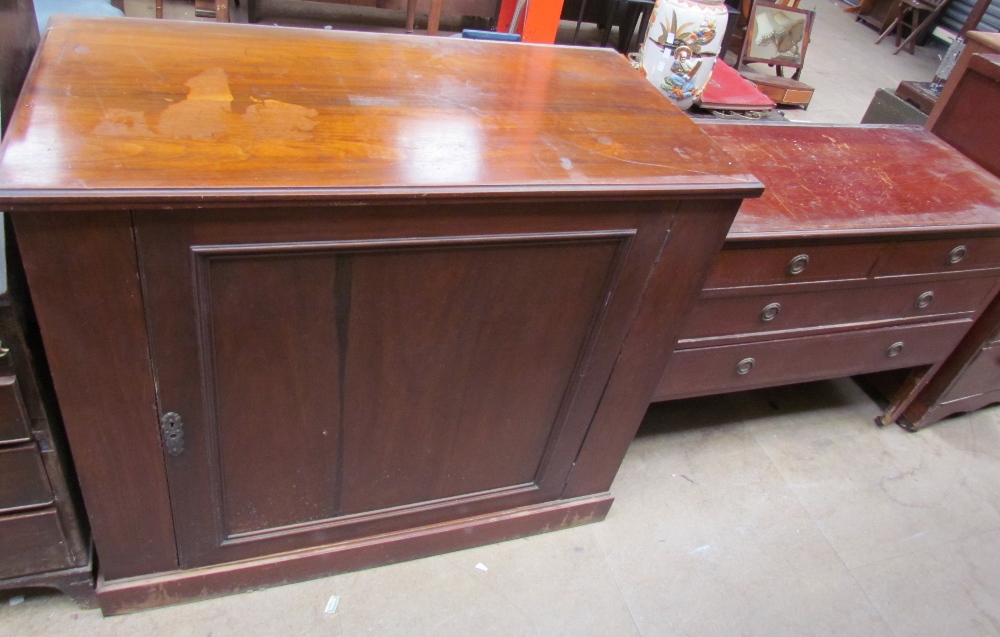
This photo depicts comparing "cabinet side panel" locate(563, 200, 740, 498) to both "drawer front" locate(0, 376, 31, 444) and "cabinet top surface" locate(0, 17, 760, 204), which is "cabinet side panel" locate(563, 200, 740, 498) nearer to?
"cabinet top surface" locate(0, 17, 760, 204)

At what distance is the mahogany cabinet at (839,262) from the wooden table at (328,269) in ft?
0.72

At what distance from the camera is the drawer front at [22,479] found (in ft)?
3.29

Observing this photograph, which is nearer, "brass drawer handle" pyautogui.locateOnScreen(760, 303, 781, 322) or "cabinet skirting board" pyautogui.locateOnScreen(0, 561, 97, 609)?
"cabinet skirting board" pyautogui.locateOnScreen(0, 561, 97, 609)

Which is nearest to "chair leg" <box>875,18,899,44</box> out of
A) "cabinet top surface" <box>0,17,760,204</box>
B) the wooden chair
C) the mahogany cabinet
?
the wooden chair

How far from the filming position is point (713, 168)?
41.3 inches

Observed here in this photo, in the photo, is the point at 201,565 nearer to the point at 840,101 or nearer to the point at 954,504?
the point at 954,504

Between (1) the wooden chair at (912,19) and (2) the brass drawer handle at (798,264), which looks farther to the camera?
(1) the wooden chair at (912,19)

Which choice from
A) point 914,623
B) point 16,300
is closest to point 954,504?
point 914,623

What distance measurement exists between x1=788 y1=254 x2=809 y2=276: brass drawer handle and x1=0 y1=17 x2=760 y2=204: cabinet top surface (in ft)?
1.23

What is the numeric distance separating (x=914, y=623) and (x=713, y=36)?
1409mm

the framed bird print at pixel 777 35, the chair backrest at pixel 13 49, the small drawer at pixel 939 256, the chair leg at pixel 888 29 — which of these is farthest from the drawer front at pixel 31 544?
the chair leg at pixel 888 29

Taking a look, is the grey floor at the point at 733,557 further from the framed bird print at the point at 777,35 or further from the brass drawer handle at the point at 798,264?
the framed bird print at the point at 777,35

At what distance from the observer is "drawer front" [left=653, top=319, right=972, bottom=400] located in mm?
1511

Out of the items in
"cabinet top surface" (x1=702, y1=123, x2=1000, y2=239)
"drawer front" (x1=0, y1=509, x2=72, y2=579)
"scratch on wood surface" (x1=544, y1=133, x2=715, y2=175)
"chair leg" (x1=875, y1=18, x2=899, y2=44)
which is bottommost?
"drawer front" (x1=0, y1=509, x2=72, y2=579)
